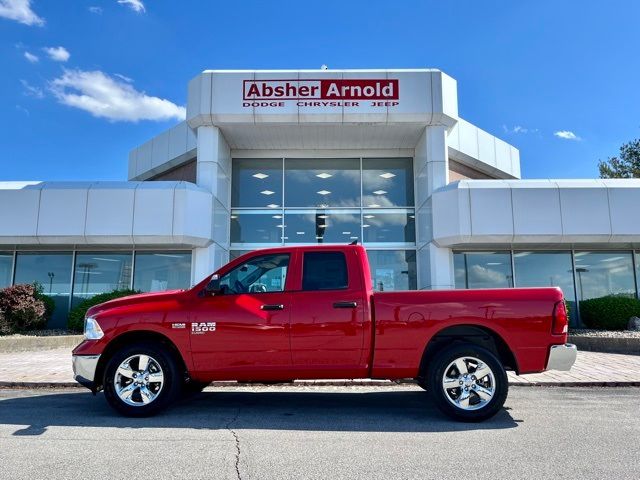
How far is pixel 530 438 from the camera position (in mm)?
5082

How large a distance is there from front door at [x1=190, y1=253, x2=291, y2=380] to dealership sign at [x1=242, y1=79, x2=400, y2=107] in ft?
35.3

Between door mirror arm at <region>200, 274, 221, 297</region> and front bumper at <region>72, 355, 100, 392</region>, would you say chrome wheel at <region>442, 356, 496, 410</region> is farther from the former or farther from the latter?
front bumper at <region>72, 355, 100, 392</region>

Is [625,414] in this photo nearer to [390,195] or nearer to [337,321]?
[337,321]

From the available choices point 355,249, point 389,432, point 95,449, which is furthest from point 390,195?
point 95,449

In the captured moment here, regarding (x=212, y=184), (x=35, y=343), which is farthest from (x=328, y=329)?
(x=212, y=184)

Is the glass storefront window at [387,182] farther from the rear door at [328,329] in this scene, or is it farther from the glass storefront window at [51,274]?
the rear door at [328,329]

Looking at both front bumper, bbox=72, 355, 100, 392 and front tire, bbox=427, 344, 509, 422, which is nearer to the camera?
front tire, bbox=427, 344, 509, 422

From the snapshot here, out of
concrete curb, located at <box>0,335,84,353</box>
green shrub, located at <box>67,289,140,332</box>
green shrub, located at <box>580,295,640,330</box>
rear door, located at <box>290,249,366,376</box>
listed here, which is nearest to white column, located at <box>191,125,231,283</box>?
green shrub, located at <box>67,289,140,332</box>

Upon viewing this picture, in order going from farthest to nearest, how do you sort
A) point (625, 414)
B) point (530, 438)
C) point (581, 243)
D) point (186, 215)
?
1. point (581, 243)
2. point (186, 215)
3. point (625, 414)
4. point (530, 438)

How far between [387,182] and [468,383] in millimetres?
13050

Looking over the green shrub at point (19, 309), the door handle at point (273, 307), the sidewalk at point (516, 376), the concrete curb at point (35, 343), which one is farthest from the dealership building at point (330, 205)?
the door handle at point (273, 307)

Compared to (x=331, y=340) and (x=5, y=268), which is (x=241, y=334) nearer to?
(x=331, y=340)

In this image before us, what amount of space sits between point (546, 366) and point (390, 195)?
41.7 ft

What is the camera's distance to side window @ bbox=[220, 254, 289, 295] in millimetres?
6066
